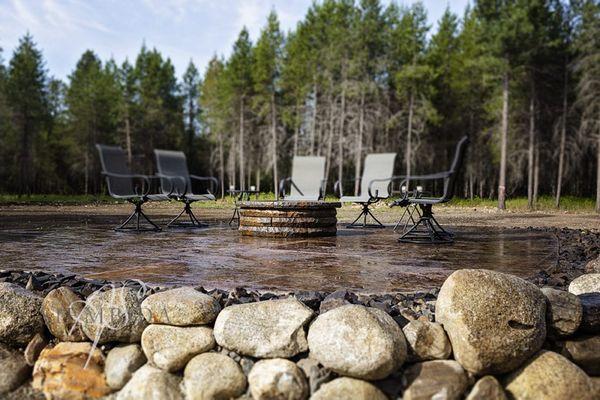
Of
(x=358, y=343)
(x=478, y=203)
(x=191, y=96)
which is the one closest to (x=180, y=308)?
(x=358, y=343)

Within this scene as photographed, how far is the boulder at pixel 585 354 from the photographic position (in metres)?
1.91

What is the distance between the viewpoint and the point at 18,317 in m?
2.10

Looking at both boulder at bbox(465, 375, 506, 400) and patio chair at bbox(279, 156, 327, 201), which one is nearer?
boulder at bbox(465, 375, 506, 400)

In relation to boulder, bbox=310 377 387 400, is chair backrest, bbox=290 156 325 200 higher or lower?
higher

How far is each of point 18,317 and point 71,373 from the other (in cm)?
39

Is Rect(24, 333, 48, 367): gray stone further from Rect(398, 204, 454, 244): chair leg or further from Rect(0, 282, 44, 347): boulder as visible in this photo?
Rect(398, 204, 454, 244): chair leg

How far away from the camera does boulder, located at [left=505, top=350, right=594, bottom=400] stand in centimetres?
174

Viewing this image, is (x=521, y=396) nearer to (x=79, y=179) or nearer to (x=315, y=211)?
(x=315, y=211)

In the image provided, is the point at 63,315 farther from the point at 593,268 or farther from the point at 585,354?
the point at 593,268

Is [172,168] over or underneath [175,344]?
over

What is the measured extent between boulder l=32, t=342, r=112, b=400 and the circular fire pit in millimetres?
2731

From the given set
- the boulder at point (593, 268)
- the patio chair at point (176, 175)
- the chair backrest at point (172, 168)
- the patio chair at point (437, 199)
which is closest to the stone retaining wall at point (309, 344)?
the boulder at point (593, 268)

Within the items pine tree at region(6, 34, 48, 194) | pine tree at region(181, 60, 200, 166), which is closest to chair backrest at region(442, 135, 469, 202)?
pine tree at region(6, 34, 48, 194)

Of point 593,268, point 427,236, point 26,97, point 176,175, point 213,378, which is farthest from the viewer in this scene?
point 26,97
